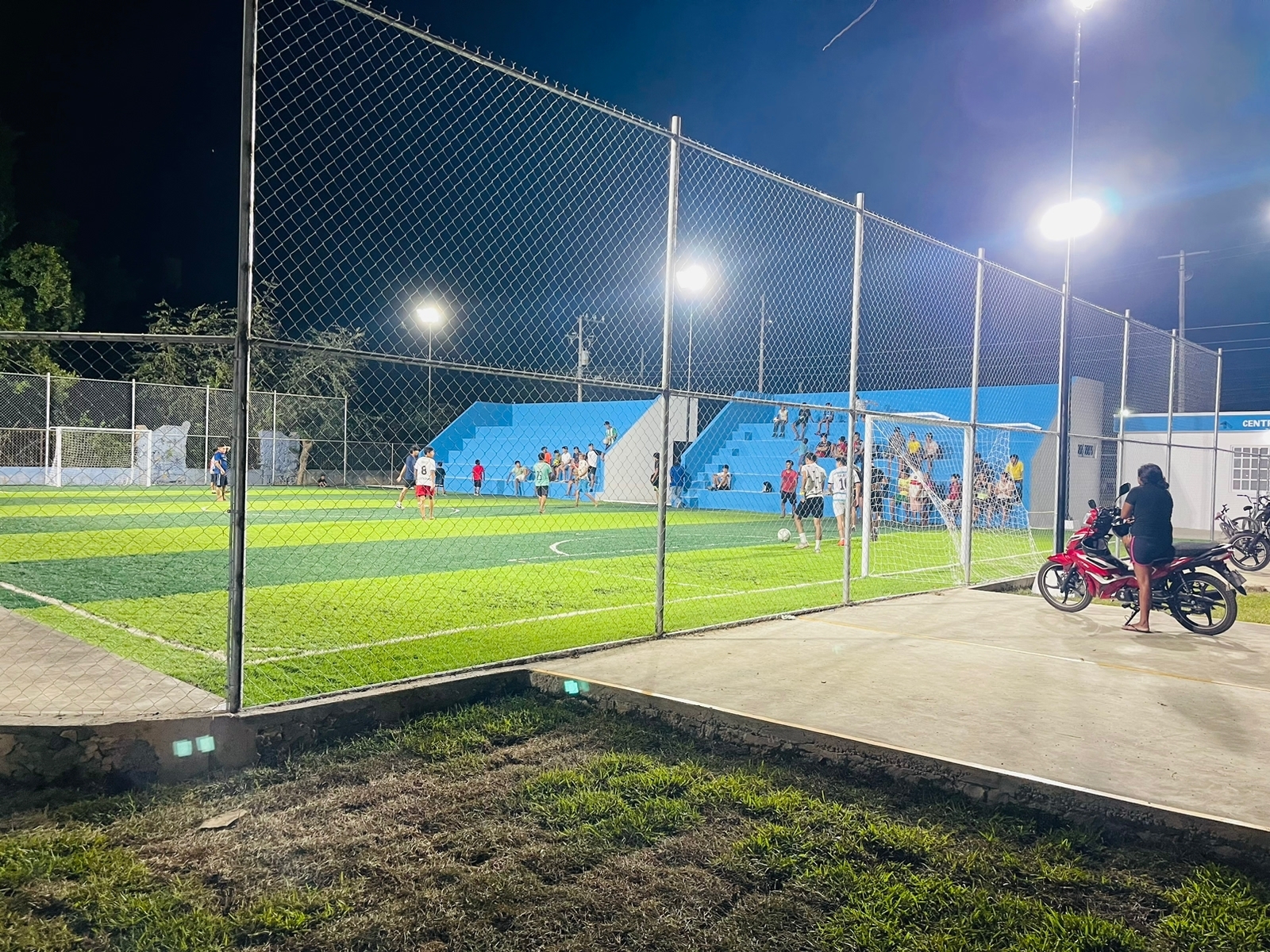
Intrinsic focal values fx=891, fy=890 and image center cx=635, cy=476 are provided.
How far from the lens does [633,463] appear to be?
1201 inches

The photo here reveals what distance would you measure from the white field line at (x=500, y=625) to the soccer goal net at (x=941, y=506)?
6.63 ft

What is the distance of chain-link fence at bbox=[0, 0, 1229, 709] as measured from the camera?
222 inches

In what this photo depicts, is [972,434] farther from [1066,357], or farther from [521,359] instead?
[521,359]

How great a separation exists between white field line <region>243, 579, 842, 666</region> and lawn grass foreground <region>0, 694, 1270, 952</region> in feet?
4.86

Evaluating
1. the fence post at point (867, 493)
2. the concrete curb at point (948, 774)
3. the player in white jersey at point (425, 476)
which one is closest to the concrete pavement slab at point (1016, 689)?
the concrete curb at point (948, 774)

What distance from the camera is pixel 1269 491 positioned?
20953mm

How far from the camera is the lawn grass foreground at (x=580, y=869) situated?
9.37 ft

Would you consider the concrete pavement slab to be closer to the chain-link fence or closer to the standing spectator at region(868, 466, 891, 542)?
the chain-link fence

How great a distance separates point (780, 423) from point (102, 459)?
21.6 meters

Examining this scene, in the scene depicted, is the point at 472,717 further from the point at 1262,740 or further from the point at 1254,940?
the point at 1262,740

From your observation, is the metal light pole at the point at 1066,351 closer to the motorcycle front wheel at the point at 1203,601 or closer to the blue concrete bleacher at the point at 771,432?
the motorcycle front wheel at the point at 1203,601

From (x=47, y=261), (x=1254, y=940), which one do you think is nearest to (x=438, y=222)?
(x=1254, y=940)

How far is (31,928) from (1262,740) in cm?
551

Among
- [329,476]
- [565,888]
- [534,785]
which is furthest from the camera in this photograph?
[329,476]
